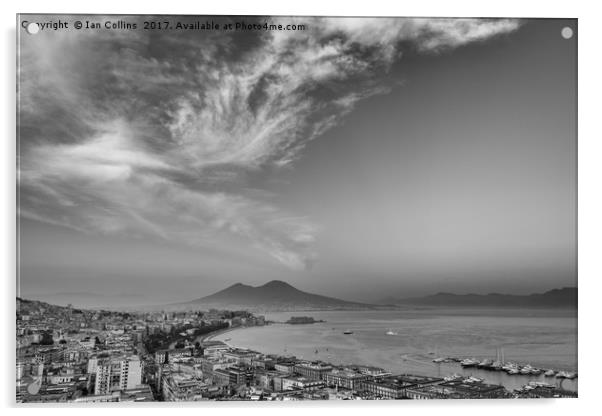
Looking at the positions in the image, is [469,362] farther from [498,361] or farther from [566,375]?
[566,375]

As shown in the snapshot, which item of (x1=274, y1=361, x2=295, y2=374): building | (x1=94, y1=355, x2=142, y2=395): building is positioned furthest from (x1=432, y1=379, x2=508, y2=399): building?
(x1=94, y1=355, x2=142, y2=395): building

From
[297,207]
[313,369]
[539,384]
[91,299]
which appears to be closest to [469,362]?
[539,384]

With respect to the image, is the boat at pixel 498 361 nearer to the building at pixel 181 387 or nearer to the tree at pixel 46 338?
the building at pixel 181 387

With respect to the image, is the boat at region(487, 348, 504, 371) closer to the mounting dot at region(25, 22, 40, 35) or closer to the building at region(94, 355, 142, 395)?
the building at region(94, 355, 142, 395)

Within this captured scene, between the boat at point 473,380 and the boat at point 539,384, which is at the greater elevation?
the boat at point 473,380

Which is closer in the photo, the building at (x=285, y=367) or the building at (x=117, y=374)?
the building at (x=117, y=374)

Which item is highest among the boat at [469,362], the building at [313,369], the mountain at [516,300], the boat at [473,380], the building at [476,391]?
the mountain at [516,300]

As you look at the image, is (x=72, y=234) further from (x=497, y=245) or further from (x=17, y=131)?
(x=497, y=245)
